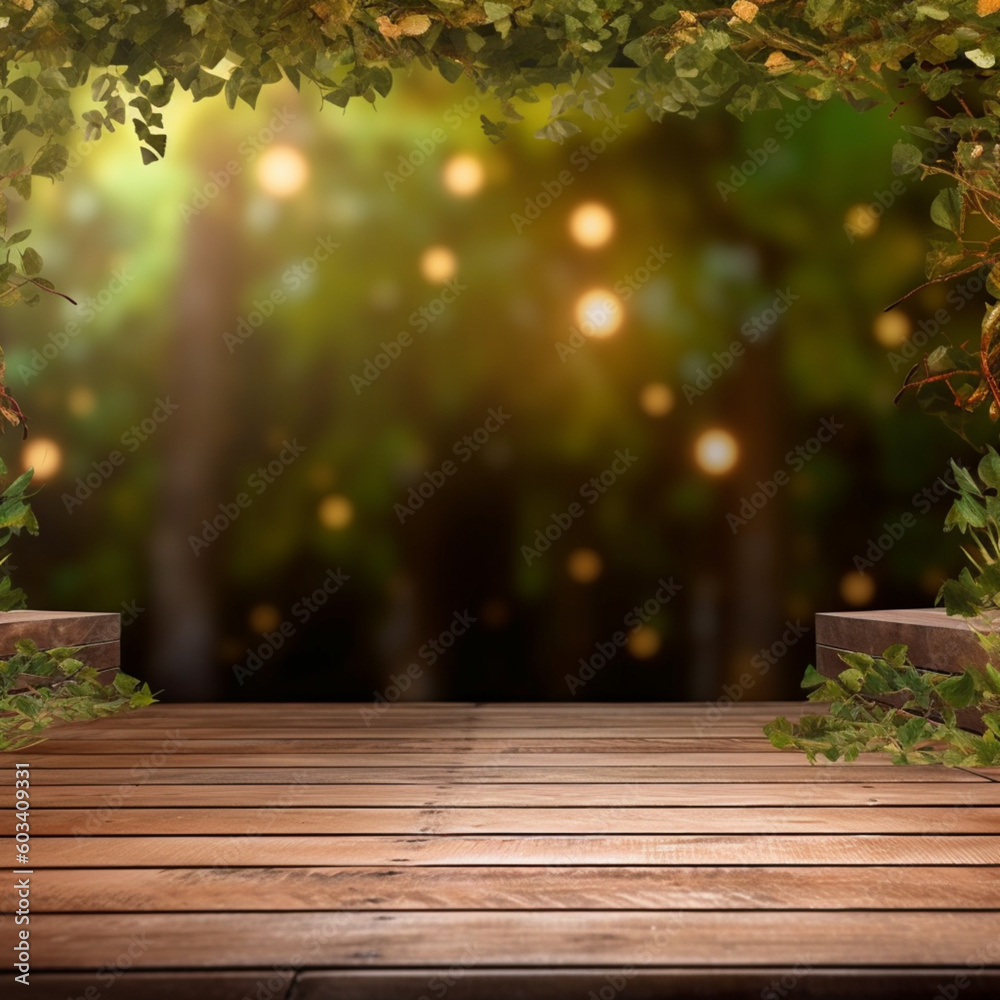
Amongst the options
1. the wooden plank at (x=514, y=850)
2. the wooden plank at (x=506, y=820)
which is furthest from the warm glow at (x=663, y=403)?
the wooden plank at (x=514, y=850)

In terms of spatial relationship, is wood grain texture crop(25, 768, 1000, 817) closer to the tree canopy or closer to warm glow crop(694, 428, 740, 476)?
the tree canopy

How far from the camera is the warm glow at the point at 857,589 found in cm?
249

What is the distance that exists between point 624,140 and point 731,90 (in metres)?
0.31

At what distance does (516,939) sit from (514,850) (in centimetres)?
28

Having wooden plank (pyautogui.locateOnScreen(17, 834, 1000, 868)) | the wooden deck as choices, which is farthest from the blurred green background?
wooden plank (pyautogui.locateOnScreen(17, 834, 1000, 868))

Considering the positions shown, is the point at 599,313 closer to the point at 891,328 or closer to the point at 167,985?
the point at 891,328

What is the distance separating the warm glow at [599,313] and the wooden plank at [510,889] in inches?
66.4

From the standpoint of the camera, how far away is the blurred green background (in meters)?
2.49

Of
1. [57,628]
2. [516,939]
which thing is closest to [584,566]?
[57,628]

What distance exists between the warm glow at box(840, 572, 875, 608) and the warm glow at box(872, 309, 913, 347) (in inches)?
25.1

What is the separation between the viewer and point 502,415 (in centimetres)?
251

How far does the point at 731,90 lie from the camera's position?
2473 mm

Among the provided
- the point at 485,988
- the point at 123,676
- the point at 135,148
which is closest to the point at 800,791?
the point at 485,988

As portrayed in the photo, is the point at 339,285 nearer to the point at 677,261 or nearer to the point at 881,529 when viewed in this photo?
the point at 677,261
